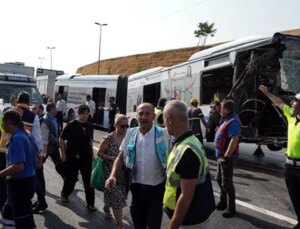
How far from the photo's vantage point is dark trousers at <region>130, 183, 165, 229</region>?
442cm

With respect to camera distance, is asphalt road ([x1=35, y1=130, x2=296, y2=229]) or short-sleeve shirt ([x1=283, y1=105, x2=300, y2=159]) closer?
short-sleeve shirt ([x1=283, y1=105, x2=300, y2=159])

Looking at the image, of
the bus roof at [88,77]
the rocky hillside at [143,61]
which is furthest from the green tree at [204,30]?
the bus roof at [88,77]

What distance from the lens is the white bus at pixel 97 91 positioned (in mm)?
23203

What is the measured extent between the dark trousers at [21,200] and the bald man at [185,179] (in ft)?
6.86

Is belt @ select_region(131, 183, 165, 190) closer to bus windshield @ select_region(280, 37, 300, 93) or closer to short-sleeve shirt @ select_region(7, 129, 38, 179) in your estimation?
short-sleeve shirt @ select_region(7, 129, 38, 179)

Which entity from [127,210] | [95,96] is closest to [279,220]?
[127,210]

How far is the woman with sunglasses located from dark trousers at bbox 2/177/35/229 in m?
1.03

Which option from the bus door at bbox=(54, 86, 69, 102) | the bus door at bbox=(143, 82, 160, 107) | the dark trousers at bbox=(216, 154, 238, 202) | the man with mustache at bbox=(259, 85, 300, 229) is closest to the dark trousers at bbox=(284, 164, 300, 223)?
the man with mustache at bbox=(259, 85, 300, 229)

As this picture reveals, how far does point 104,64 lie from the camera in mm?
84875

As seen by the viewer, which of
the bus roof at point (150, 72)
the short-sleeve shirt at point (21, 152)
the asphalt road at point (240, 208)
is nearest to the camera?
the short-sleeve shirt at point (21, 152)

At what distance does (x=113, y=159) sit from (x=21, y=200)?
151 cm

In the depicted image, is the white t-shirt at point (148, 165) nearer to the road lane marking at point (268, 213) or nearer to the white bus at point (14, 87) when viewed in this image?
the road lane marking at point (268, 213)

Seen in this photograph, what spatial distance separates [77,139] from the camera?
282 inches

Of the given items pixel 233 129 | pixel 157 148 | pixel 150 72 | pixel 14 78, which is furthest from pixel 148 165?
pixel 150 72
